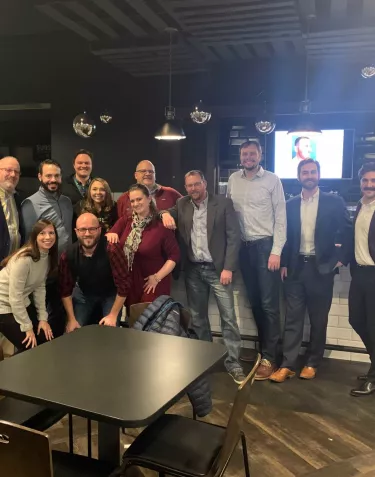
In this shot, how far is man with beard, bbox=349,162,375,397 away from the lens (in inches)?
134

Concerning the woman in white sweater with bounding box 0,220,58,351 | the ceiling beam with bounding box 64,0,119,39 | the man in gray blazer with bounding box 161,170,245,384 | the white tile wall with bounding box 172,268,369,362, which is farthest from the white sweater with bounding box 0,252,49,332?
the ceiling beam with bounding box 64,0,119,39

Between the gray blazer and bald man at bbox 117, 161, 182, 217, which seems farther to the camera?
bald man at bbox 117, 161, 182, 217

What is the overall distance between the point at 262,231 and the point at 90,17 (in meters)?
3.29

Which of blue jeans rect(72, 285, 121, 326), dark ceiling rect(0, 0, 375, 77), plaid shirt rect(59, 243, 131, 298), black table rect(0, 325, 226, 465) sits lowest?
blue jeans rect(72, 285, 121, 326)

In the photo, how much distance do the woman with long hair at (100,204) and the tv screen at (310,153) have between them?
4567mm

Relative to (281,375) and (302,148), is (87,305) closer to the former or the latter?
(281,375)

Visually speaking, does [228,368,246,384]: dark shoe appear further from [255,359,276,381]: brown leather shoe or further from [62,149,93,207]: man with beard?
[62,149,93,207]: man with beard

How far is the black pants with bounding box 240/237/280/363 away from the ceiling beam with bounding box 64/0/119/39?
3.09m

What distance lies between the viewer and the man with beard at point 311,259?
358cm

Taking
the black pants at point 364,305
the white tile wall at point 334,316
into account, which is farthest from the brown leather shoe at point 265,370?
the black pants at point 364,305

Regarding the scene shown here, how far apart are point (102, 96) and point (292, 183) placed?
336 cm

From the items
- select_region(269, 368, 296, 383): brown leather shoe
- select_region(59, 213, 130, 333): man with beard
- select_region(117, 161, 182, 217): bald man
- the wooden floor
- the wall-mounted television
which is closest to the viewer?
the wooden floor

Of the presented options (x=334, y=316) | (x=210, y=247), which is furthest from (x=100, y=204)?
(x=334, y=316)

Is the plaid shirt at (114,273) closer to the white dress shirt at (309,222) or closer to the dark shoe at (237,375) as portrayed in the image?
the dark shoe at (237,375)
